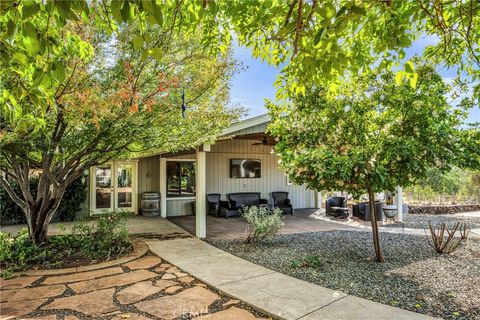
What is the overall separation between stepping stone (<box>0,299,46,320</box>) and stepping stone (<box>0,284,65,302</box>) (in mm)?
127

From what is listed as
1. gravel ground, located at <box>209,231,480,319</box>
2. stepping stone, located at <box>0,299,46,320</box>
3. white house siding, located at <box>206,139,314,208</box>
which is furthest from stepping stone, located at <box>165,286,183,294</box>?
white house siding, located at <box>206,139,314,208</box>

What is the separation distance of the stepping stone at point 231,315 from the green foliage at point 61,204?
8.51 metres

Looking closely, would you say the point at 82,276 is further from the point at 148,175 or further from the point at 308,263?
the point at 148,175

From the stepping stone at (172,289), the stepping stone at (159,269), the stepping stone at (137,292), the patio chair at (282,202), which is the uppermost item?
the patio chair at (282,202)

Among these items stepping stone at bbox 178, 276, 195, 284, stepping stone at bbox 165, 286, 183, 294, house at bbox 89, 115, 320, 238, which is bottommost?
stepping stone at bbox 165, 286, 183, 294

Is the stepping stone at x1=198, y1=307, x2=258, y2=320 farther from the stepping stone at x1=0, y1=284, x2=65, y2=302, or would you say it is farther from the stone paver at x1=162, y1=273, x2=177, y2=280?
the stepping stone at x1=0, y1=284, x2=65, y2=302

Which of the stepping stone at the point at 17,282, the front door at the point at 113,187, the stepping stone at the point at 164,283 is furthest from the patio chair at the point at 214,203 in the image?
the stepping stone at the point at 17,282

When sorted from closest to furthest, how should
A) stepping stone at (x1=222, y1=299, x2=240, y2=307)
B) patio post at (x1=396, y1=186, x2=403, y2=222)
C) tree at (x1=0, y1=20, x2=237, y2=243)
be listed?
stepping stone at (x1=222, y1=299, x2=240, y2=307) → tree at (x1=0, y1=20, x2=237, y2=243) → patio post at (x1=396, y1=186, x2=403, y2=222)

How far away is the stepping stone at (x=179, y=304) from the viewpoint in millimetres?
3473

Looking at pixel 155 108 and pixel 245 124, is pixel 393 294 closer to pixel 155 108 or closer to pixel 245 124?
pixel 155 108

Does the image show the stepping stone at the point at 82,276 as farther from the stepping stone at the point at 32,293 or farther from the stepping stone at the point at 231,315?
the stepping stone at the point at 231,315

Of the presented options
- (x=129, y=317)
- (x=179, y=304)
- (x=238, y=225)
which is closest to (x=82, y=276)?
(x=129, y=317)

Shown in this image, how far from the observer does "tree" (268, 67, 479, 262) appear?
15.4ft

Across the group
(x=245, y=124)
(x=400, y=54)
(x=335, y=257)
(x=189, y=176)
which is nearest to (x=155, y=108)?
(x=245, y=124)
